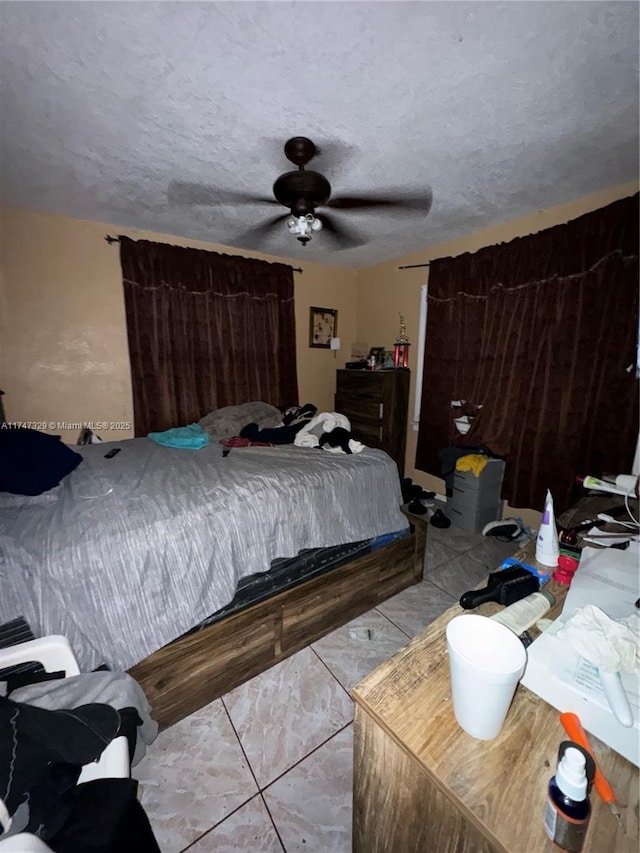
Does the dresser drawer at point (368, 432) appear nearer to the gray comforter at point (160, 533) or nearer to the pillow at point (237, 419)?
the pillow at point (237, 419)

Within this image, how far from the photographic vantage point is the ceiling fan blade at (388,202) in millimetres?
1794

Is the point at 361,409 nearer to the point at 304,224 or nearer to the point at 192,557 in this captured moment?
the point at 304,224

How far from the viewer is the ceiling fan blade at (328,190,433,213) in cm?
179

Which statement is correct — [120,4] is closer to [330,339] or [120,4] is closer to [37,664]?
[37,664]

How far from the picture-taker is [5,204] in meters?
2.34

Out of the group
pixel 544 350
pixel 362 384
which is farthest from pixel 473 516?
pixel 362 384

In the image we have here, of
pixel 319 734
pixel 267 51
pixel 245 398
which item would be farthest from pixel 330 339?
pixel 319 734

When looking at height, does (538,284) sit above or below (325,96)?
below

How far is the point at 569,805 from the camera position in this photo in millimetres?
443

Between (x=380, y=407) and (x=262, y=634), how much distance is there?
7.65 ft

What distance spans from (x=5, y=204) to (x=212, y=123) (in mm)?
1928

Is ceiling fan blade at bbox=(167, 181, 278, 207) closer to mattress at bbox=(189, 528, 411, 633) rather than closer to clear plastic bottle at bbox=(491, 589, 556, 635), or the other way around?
mattress at bbox=(189, 528, 411, 633)

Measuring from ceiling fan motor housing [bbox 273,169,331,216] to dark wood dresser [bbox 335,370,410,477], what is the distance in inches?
74.9

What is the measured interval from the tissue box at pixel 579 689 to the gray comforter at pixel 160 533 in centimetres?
110
